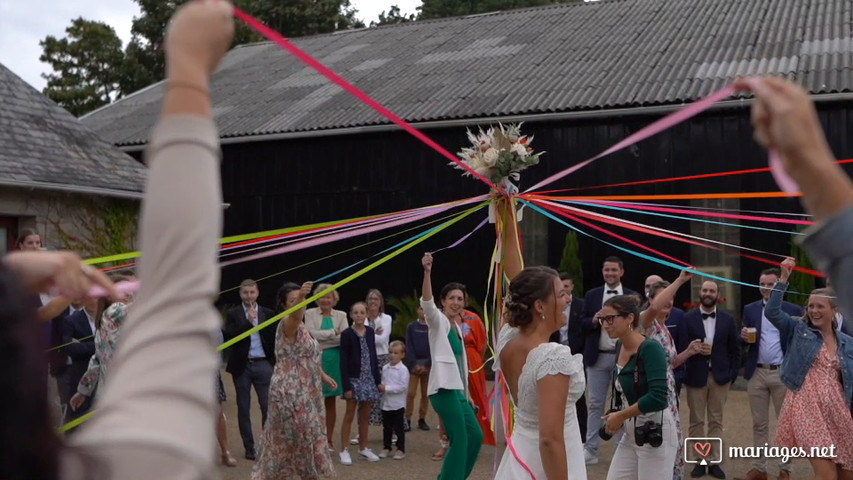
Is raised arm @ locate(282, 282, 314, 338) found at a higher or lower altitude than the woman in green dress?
higher

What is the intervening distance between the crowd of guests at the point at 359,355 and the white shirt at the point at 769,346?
0.01 metres

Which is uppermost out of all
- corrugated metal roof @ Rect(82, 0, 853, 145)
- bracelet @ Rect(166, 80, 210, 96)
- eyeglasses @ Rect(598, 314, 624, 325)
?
corrugated metal roof @ Rect(82, 0, 853, 145)

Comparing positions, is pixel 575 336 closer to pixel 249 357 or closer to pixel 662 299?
pixel 662 299

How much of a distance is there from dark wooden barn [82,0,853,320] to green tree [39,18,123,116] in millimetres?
15204

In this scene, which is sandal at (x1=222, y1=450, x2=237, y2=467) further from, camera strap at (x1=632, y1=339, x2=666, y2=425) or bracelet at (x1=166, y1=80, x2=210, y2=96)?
bracelet at (x1=166, y1=80, x2=210, y2=96)

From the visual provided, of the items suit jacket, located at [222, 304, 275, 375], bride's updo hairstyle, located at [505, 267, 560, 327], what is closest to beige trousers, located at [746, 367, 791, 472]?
suit jacket, located at [222, 304, 275, 375]

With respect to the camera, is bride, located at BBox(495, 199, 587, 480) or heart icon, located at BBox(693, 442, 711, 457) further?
heart icon, located at BBox(693, 442, 711, 457)

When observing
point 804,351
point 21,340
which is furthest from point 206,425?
point 804,351

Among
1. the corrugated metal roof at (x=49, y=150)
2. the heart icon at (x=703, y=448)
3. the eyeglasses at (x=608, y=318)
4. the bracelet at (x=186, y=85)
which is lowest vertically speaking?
the heart icon at (x=703, y=448)

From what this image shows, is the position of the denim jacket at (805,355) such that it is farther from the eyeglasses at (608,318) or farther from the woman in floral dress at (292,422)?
the woman in floral dress at (292,422)

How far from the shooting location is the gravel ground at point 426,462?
9219 mm

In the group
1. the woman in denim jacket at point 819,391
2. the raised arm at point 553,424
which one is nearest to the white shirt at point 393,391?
the woman in denim jacket at point 819,391

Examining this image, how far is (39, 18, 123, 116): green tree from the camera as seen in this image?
35.8 meters

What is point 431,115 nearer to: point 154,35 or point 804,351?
point 804,351
